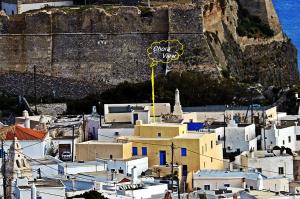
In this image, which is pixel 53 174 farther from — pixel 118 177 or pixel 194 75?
pixel 194 75

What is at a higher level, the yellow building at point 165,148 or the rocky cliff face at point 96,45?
the rocky cliff face at point 96,45

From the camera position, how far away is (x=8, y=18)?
6919 cm

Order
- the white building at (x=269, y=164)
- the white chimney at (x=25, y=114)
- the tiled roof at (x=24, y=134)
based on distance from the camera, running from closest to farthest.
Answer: the white building at (x=269, y=164)
the tiled roof at (x=24, y=134)
the white chimney at (x=25, y=114)

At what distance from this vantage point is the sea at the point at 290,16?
274 ft

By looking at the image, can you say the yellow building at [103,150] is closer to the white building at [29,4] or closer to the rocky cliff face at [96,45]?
the rocky cliff face at [96,45]

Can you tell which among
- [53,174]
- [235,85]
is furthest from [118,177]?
Answer: [235,85]

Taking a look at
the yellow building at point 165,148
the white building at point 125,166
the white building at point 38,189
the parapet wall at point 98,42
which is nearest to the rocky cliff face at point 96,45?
the parapet wall at point 98,42

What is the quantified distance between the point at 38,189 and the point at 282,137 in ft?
47.6

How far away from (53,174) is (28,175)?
2.53 m

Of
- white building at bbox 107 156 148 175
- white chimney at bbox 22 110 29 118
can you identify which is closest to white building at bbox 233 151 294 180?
white building at bbox 107 156 148 175

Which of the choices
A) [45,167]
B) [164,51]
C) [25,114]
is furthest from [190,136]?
[164,51]

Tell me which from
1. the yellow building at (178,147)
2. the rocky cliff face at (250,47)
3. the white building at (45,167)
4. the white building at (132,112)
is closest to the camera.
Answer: the white building at (45,167)

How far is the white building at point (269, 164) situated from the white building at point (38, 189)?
902cm

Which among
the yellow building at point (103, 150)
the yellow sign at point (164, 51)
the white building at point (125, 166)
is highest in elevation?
the yellow sign at point (164, 51)
